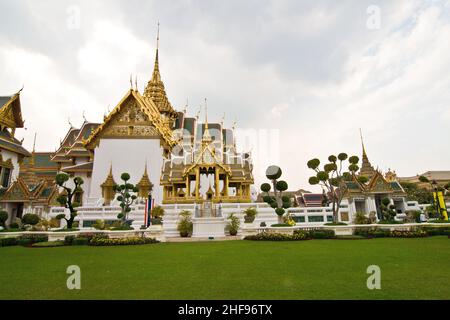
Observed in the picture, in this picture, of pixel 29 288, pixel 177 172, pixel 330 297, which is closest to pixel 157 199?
pixel 177 172

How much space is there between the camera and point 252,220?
51.3 ft

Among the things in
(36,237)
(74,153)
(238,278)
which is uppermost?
(74,153)

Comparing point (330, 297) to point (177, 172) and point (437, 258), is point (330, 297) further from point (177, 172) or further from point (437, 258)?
point (177, 172)

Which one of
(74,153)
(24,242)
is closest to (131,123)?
(74,153)

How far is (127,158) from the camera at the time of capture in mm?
27328

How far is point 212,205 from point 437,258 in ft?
42.1

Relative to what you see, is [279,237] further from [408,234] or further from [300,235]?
[408,234]

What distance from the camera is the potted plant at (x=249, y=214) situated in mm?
15586

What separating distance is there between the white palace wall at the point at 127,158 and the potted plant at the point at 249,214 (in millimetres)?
13098

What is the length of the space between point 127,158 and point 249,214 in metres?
16.2

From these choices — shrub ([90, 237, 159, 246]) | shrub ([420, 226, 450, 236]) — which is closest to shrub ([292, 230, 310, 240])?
shrub ([420, 226, 450, 236])

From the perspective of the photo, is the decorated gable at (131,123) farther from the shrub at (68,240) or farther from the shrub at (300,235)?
the shrub at (300,235)

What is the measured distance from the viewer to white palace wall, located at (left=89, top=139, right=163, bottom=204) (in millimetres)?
27050

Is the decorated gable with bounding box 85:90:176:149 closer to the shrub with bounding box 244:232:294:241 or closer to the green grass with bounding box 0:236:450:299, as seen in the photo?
the shrub with bounding box 244:232:294:241
